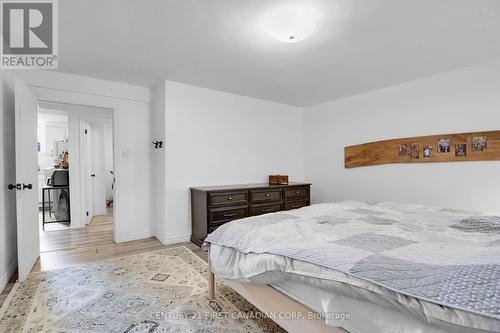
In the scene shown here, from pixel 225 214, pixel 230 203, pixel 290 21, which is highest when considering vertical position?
pixel 290 21

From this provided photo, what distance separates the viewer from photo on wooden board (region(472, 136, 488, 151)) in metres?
2.87

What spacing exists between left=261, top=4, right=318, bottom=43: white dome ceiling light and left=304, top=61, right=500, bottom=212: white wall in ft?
7.29

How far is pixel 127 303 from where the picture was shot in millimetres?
2002

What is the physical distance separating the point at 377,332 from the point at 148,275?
86.2 inches

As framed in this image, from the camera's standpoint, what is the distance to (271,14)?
1.94m

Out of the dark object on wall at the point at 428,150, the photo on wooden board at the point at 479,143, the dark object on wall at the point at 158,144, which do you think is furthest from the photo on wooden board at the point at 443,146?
the dark object on wall at the point at 158,144

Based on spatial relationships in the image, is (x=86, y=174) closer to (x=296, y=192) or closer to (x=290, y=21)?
(x=296, y=192)

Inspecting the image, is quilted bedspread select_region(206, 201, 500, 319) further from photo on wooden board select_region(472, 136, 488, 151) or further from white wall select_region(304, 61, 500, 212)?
photo on wooden board select_region(472, 136, 488, 151)

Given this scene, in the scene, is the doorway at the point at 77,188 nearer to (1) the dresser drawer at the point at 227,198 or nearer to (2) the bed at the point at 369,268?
(1) the dresser drawer at the point at 227,198

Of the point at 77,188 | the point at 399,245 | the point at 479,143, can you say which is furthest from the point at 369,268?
the point at 77,188

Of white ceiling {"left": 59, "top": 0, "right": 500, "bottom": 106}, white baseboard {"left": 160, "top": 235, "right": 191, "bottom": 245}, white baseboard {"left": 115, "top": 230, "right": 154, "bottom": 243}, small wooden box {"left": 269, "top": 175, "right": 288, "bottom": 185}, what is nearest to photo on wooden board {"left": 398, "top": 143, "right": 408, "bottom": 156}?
white ceiling {"left": 59, "top": 0, "right": 500, "bottom": 106}

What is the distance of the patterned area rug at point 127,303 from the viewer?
1725 mm

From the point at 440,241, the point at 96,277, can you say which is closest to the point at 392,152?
the point at 440,241

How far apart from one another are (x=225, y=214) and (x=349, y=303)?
2.49 meters
